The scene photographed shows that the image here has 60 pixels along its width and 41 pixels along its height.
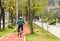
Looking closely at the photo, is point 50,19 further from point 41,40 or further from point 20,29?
point 41,40

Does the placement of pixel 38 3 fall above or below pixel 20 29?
above

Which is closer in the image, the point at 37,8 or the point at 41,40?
the point at 41,40

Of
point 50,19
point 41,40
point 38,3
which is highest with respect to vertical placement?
point 38,3

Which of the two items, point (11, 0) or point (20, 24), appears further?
point (11, 0)

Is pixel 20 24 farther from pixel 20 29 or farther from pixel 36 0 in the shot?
pixel 36 0

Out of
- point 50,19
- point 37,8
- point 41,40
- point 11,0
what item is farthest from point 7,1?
point 41,40

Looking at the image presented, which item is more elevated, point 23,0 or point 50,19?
point 23,0

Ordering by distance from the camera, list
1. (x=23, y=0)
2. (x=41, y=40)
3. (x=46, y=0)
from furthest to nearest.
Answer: (x=23, y=0), (x=46, y=0), (x=41, y=40)

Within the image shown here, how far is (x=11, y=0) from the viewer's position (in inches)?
1666

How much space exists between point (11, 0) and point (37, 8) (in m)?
7.03

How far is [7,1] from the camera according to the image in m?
41.5

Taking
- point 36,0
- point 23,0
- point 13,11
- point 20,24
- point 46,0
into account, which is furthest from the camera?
point 23,0

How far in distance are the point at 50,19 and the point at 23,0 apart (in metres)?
27.8

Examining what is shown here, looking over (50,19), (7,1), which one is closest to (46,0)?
(7,1)
